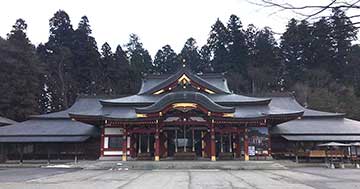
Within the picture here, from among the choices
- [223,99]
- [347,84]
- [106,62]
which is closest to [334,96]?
[347,84]

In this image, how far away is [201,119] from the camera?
83.5 ft

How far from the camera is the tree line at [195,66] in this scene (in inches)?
1724

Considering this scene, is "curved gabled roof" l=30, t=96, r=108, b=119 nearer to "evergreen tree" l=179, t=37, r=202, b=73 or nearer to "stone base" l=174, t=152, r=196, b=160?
"stone base" l=174, t=152, r=196, b=160

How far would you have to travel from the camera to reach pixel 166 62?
2820 inches

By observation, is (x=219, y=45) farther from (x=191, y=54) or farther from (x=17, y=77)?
(x=17, y=77)

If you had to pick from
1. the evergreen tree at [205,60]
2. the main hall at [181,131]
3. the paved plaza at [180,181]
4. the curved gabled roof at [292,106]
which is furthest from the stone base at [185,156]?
the evergreen tree at [205,60]

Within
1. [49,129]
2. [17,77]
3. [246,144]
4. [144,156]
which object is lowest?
[144,156]

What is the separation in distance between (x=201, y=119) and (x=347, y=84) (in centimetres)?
3505

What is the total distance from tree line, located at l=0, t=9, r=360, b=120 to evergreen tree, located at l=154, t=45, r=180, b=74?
200 millimetres

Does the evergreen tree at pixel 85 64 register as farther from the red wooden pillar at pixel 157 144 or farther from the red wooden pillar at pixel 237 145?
the red wooden pillar at pixel 237 145

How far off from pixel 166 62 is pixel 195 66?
242 inches

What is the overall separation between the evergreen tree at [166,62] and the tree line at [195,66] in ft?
0.66

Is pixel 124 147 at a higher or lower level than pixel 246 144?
lower

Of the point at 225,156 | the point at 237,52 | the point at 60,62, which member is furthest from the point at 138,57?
the point at 225,156
